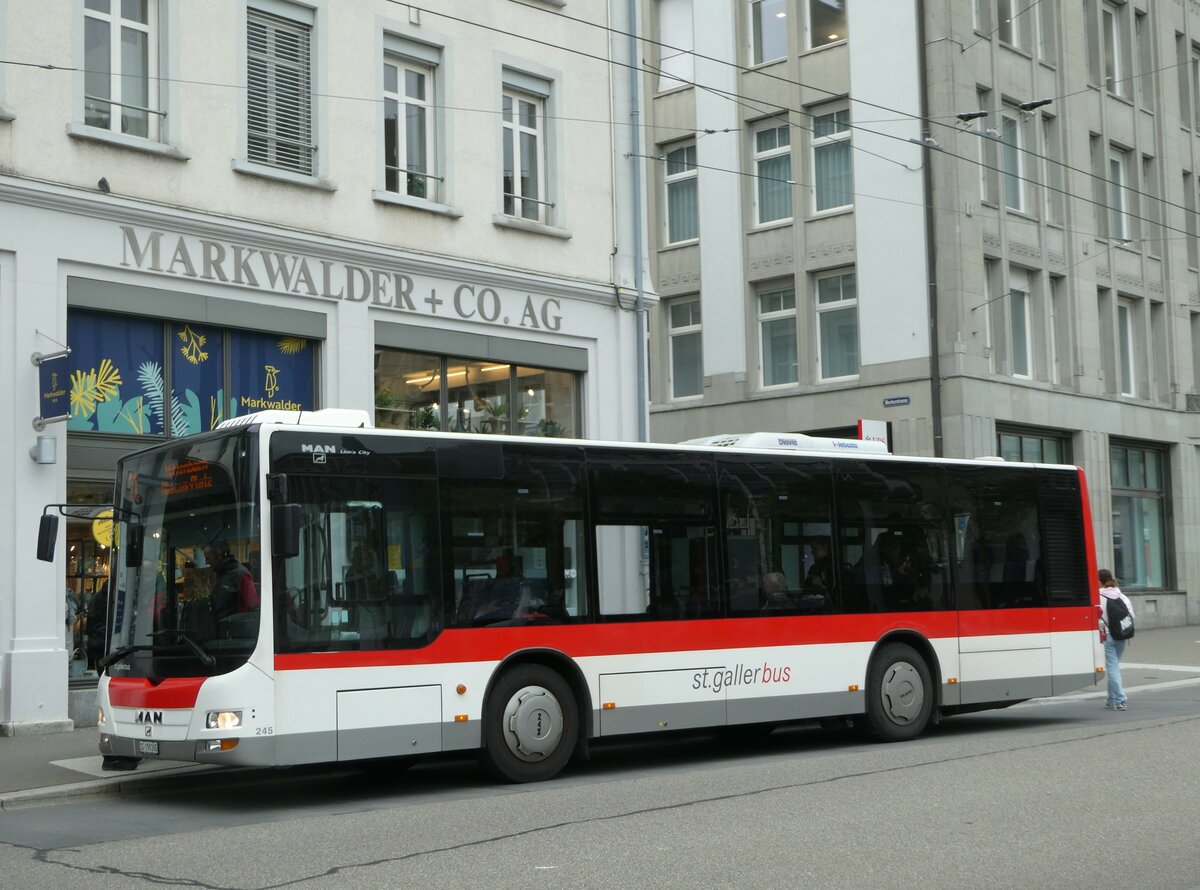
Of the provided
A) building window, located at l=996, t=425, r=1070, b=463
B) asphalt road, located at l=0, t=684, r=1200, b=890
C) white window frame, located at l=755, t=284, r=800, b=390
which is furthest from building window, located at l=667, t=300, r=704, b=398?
asphalt road, located at l=0, t=684, r=1200, b=890

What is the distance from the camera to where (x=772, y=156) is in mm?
33188

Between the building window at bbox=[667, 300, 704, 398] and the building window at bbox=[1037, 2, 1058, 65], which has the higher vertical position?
the building window at bbox=[1037, 2, 1058, 65]

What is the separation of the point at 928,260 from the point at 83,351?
60.0 feet

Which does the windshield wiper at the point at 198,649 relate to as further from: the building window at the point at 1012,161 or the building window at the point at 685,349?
the building window at the point at 1012,161

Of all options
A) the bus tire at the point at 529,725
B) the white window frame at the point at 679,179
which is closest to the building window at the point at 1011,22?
the white window frame at the point at 679,179

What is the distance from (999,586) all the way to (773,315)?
18.3 m

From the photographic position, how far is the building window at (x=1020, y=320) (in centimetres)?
3200

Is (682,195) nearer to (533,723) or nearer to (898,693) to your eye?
(898,693)

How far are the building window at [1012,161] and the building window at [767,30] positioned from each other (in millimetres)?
4988

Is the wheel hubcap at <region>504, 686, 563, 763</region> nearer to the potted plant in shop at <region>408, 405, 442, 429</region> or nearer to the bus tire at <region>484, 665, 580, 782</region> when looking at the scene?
the bus tire at <region>484, 665, 580, 782</region>

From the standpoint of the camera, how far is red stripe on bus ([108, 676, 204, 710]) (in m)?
10.6

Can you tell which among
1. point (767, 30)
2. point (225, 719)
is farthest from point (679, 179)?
point (225, 719)

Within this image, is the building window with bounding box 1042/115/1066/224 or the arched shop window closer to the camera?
the arched shop window

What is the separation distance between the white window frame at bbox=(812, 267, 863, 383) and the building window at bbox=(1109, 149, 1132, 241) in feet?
25.2
